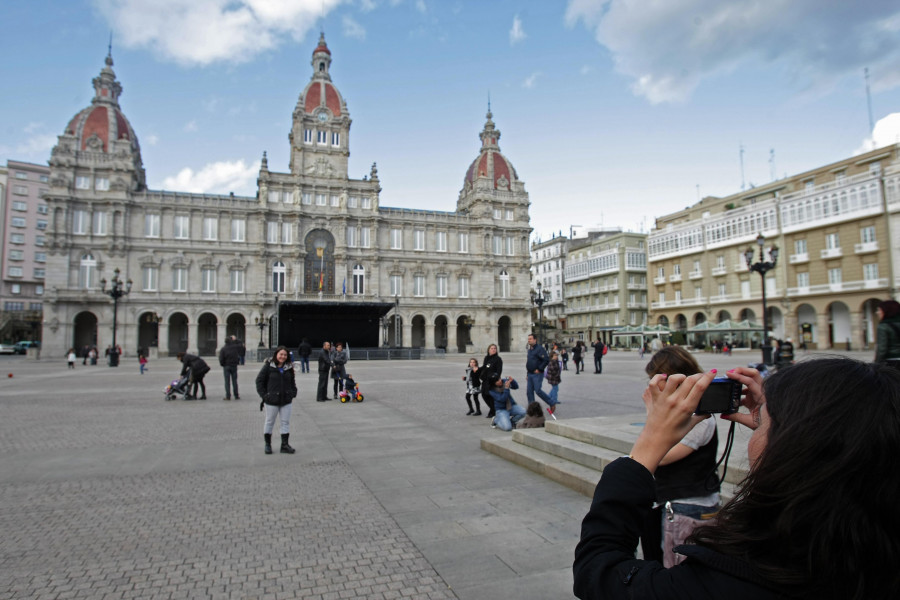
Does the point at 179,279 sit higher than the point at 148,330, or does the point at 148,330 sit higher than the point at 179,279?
the point at 179,279

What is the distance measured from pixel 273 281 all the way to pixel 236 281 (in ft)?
10.9

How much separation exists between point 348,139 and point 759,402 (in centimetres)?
5810

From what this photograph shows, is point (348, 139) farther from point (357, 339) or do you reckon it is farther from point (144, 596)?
point (144, 596)

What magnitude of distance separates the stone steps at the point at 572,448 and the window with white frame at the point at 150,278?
1916 inches

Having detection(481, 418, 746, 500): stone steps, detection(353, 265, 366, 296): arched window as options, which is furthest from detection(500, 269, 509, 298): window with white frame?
detection(481, 418, 746, 500): stone steps

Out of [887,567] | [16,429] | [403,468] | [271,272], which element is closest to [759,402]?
Result: [887,567]

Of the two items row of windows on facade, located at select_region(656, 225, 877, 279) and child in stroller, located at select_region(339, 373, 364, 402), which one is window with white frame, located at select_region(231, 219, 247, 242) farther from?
row of windows on facade, located at select_region(656, 225, 877, 279)

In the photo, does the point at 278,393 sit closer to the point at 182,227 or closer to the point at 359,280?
the point at 359,280

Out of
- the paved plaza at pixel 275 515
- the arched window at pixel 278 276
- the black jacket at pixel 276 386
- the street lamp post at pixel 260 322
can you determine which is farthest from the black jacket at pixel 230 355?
the arched window at pixel 278 276

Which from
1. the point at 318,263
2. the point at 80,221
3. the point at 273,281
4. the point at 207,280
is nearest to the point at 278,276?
the point at 273,281

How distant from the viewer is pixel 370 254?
54.5m

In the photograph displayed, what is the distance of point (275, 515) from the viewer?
16.7 feet

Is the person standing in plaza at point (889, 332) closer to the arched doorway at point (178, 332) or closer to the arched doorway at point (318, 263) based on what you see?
the arched doorway at point (318, 263)

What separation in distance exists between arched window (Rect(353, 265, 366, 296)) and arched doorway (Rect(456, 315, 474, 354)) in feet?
35.2
